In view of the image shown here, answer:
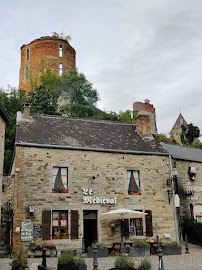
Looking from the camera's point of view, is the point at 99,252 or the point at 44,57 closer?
the point at 99,252

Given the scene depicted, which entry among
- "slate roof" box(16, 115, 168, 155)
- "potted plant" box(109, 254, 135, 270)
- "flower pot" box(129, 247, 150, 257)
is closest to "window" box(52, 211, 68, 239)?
"flower pot" box(129, 247, 150, 257)

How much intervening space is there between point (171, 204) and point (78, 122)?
7.45 m

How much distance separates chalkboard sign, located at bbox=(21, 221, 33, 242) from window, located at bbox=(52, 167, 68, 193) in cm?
206

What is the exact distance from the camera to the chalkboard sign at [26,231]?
565 inches

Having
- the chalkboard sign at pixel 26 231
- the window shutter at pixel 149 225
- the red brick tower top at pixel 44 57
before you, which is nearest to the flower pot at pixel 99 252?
the chalkboard sign at pixel 26 231

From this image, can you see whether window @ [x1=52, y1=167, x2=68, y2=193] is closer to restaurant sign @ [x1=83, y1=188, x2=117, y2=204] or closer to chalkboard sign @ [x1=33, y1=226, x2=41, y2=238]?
restaurant sign @ [x1=83, y1=188, x2=117, y2=204]

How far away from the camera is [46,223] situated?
14.9 meters

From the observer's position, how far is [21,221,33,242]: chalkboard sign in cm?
1434

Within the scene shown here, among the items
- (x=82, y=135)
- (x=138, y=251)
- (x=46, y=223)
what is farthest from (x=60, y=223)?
(x=82, y=135)

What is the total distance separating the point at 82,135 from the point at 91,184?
10.7 feet

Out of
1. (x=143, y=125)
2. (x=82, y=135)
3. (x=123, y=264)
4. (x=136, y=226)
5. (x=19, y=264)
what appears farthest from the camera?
(x=143, y=125)

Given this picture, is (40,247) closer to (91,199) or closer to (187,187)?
(91,199)

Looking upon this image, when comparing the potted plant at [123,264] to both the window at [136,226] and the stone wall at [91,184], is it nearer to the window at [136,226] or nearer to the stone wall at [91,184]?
the stone wall at [91,184]

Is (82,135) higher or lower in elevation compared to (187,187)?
higher
